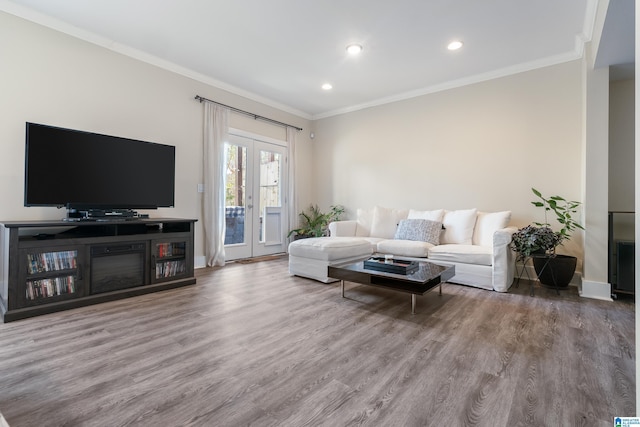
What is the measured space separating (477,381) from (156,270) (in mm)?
3050

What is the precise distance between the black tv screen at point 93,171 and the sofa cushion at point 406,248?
271 cm

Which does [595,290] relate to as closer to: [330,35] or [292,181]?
[330,35]

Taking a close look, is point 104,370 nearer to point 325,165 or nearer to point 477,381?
point 477,381

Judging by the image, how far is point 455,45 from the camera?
340 cm

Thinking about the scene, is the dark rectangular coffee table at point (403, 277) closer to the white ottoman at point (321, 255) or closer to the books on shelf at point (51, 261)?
the white ottoman at point (321, 255)

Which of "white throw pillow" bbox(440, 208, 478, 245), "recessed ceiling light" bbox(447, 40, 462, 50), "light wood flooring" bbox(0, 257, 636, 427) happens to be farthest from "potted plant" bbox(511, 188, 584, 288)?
"recessed ceiling light" bbox(447, 40, 462, 50)

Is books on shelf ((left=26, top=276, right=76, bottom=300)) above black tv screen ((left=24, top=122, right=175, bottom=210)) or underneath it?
underneath

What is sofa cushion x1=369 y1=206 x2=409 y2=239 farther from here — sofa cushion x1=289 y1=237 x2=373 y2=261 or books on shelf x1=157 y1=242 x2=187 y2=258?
books on shelf x1=157 y1=242 x2=187 y2=258

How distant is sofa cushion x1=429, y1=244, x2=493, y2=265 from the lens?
332 cm

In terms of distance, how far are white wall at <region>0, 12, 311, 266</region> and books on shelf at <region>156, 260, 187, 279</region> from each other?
82 cm

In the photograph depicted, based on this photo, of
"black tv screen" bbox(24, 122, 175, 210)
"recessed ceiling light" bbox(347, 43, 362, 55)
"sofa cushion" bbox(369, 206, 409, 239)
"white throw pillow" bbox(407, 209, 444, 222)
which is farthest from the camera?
"sofa cushion" bbox(369, 206, 409, 239)

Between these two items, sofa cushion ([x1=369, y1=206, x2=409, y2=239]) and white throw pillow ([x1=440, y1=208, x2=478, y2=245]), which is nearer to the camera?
white throw pillow ([x1=440, y1=208, x2=478, y2=245])

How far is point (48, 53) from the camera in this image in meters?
3.02

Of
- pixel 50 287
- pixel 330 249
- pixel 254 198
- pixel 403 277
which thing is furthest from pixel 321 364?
pixel 254 198
